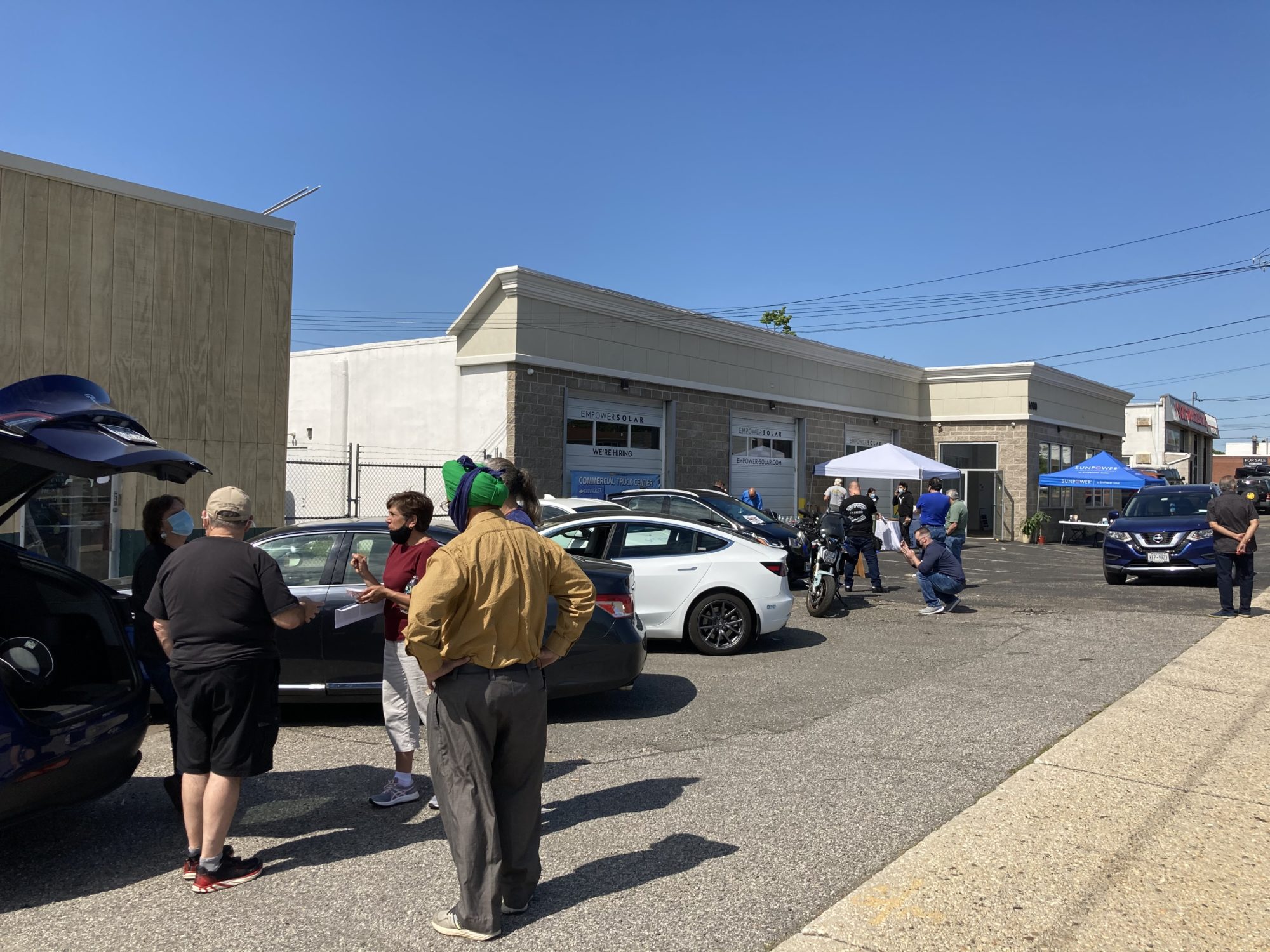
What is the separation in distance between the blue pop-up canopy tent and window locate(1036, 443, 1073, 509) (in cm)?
251

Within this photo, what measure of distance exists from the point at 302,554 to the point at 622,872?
3.76m

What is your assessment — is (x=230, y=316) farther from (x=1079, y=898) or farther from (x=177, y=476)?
(x=1079, y=898)

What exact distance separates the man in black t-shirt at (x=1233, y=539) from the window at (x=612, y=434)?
12106 mm

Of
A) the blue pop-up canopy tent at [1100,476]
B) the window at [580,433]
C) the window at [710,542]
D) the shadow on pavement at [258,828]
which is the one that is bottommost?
the shadow on pavement at [258,828]

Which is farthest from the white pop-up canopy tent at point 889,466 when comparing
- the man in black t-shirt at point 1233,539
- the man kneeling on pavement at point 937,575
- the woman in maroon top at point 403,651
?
the woman in maroon top at point 403,651

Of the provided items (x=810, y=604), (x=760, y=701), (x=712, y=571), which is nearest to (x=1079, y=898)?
(x=760, y=701)

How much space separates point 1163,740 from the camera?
6707 millimetres

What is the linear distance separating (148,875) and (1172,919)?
424 cm

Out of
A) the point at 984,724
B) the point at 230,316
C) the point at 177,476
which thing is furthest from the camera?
the point at 230,316

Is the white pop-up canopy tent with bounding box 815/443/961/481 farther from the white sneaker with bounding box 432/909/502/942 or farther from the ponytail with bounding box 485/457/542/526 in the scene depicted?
the white sneaker with bounding box 432/909/502/942

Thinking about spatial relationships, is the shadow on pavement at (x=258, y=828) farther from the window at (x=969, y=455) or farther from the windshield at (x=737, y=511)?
the window at (x=969, y=455)

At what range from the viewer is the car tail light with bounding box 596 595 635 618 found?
24.5 ft

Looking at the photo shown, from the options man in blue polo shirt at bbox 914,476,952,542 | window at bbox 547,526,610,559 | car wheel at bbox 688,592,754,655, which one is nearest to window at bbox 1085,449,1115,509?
man in blue polo shirt at bbox 914,476,952,542

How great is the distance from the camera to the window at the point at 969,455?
34.5 metres
